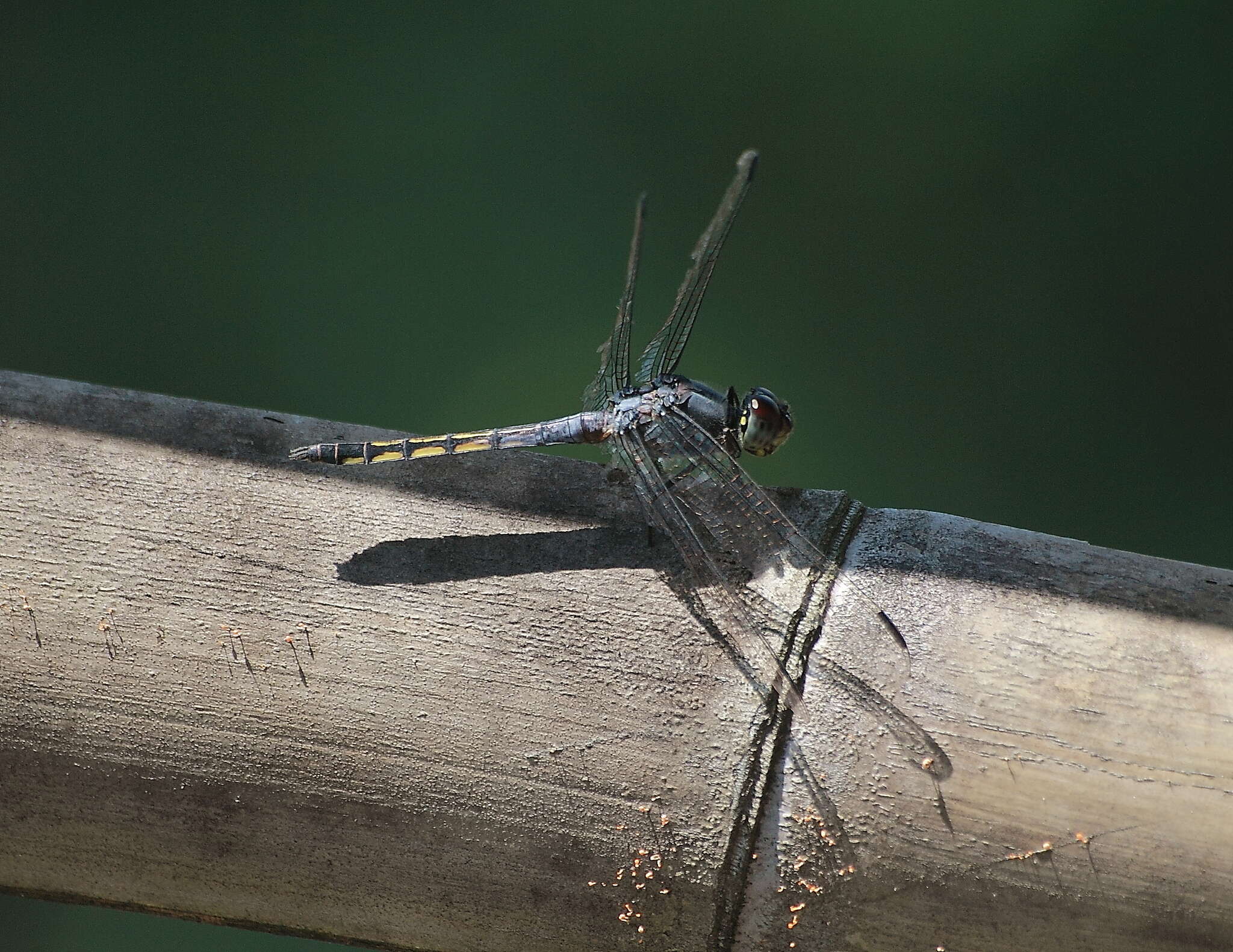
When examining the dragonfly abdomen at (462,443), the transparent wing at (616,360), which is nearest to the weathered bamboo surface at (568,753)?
the dragonfly abdomen at (462,443)

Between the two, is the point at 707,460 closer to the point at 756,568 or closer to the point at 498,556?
the point at 756,568

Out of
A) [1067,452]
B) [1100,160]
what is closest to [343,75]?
[1100,160]

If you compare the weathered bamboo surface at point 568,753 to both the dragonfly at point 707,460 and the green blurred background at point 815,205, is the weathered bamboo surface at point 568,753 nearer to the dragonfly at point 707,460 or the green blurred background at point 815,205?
the dragonfly at point 707,460

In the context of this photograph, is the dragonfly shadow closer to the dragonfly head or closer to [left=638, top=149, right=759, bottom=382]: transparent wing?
the dragonfly head

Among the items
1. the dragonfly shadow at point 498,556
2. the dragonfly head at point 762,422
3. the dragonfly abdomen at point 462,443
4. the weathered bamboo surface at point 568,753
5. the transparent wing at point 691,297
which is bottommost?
the weathered bamboo surface at point 568,753

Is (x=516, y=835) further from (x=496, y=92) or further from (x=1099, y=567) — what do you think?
(x=496, y=92)

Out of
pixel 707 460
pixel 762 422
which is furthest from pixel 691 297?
pixel 707 460

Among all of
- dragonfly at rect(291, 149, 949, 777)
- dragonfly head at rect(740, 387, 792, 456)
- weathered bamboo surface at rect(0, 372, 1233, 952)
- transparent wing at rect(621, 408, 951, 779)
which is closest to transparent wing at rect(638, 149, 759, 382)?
dragonfly at rect(291, 149, 949, 777)
